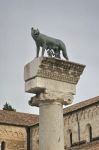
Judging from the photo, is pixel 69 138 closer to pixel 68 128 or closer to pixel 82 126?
pixel 68 128

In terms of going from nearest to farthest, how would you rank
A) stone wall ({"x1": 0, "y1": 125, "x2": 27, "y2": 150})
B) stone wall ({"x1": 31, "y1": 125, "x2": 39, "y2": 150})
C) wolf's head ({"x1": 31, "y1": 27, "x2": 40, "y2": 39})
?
wolf's head ({"x1": 31, "y1": 27, "x2": 40, "y2": 39})
stone wall ({"x1": 0, "y1": 125, "x2": 27, "y2": 150})
stone wall ({"x1": 31, "y1": 125, "x2": 39, "y2": 150})

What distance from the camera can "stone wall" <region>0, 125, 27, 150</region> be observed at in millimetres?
29609

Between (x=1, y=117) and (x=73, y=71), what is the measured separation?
2127 centimetres

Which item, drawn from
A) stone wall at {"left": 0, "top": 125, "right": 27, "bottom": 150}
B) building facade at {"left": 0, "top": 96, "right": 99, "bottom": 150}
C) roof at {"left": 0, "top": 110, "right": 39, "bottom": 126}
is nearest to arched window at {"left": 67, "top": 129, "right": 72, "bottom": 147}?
building facade at {"left": 0, "top": 96, "right": 99, "bottom": 150}

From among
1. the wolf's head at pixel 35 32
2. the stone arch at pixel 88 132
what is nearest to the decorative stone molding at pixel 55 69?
the wolf's head at pixel 35 32

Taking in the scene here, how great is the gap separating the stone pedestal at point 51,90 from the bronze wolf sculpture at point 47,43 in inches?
12.9

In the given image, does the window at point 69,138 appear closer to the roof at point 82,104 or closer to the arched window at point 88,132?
the roof at point 82,104

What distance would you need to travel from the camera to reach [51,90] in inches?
328

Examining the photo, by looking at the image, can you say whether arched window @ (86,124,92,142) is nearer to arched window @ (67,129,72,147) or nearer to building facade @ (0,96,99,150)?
building facade @ (0,96,99,150)

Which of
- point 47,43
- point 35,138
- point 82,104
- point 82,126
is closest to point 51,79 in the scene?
point 47,43

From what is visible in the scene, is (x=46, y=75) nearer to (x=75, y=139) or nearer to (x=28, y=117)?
(x=75, y=139)

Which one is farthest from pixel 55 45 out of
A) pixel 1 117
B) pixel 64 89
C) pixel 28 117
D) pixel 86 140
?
pixel 28 117

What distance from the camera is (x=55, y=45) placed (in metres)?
8.64

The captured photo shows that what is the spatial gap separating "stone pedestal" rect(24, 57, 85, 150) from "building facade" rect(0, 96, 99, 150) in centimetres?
1395
